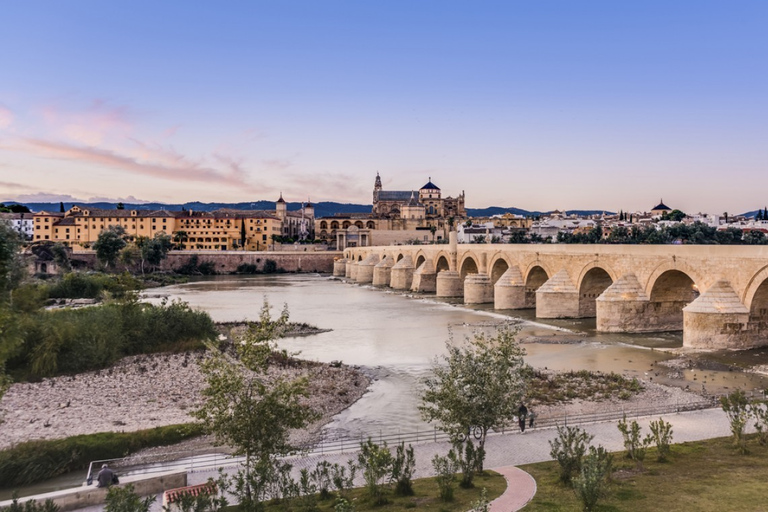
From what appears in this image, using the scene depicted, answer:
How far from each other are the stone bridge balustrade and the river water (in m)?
1.12

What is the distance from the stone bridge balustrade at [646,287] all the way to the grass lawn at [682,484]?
11.1 metres

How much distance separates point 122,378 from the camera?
1827 centimetres

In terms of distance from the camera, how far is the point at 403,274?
198 feet

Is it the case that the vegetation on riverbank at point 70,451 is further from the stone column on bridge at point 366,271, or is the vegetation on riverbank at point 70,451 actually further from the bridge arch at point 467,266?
the stone column on bridge at point 366,271

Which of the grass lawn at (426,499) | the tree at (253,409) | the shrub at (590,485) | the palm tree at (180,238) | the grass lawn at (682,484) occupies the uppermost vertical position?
the palm tree at (180,238)

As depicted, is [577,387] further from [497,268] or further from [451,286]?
[451,286]

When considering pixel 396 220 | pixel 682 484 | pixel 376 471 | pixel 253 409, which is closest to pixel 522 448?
pixel 682 484

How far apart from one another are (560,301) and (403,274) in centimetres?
2967

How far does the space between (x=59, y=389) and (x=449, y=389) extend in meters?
12.0

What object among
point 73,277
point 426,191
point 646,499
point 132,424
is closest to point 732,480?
point 646,499

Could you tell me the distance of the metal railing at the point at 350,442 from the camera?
11.2m

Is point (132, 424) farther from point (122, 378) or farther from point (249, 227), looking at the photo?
point (249, 227)

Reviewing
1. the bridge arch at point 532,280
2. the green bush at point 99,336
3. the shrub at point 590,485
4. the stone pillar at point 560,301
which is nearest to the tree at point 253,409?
the shrub at point 590,485

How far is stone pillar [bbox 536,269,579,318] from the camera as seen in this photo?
103 feet
